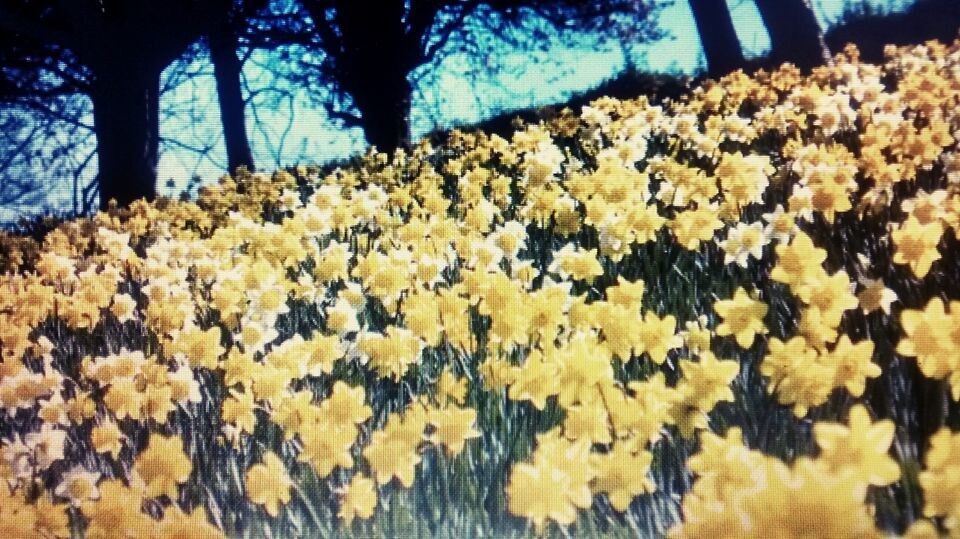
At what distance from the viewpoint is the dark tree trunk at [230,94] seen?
7829 millimetres

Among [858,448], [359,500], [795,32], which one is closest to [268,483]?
[359,500]

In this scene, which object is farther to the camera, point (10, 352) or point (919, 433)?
point (10, 352)

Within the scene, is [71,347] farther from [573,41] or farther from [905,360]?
[573,41]

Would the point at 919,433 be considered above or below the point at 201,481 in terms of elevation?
below

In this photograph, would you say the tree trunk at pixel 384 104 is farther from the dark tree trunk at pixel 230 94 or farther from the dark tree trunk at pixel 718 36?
the dark tree trunk at pixel 718 36

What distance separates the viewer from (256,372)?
1.50 meters

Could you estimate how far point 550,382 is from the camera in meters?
1.22

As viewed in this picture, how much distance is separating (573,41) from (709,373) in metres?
8.97

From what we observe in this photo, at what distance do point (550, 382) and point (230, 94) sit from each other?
773cm

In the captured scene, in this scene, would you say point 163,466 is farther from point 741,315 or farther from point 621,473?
point 741,315

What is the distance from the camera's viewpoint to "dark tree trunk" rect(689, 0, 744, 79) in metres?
6.41

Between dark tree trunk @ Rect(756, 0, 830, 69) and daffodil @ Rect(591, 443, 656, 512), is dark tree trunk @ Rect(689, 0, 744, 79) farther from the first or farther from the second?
daffodil @ Rect(591, 443, 656, 512)

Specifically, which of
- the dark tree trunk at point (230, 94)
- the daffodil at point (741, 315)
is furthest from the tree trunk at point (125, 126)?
the daffodil at point (741, 315)

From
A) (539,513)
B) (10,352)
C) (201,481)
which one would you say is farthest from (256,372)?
(10,352)
